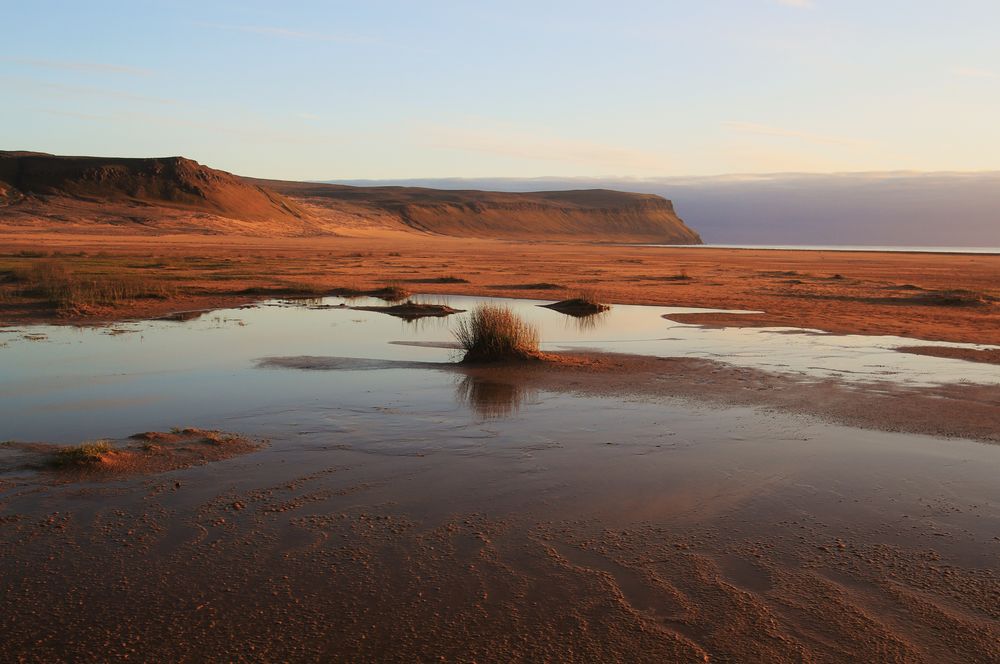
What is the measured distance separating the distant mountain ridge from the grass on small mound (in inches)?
3000

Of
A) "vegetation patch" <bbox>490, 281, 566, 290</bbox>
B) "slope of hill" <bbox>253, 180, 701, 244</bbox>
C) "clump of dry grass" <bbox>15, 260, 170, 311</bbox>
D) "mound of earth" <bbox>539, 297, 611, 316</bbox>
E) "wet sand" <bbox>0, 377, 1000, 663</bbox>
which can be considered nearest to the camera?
"wet sand" <bbox>0, 377, 1000, 663</bbox>

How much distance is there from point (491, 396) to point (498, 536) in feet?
17.3

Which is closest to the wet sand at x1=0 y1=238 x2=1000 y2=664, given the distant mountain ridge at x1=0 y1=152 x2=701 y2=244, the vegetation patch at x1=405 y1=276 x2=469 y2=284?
the vegetation patch at x1=405 y1=276 x2=469 y2=284

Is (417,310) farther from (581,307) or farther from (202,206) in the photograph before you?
(202,206)

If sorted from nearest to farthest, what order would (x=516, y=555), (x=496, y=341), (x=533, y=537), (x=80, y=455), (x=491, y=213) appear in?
(x=516, y=555) < (x=533, y=537) < (x=80, y=455) < (x=496, y=341) < (x=491, y=213)

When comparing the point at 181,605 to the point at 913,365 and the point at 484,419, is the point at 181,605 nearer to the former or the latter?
the point at 484,419

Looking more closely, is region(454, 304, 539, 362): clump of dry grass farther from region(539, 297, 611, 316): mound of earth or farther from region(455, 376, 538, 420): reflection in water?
region(539, 297, 611, 316): mound of earth

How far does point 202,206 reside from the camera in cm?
10219

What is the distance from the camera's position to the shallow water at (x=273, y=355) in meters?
10.1

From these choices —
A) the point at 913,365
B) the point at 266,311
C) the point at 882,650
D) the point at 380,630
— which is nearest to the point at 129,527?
the point at 380,630

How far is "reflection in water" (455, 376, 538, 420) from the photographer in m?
10.4

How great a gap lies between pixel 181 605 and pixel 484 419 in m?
5.31

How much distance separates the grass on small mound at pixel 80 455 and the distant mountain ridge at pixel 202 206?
7619 centimetres

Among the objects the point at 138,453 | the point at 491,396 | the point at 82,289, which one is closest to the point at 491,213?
the point at 82,289
